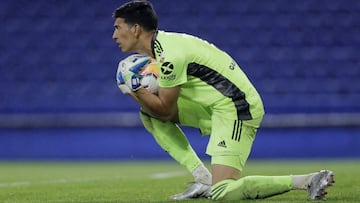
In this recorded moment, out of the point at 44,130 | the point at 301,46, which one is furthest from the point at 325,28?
the point at 44,130

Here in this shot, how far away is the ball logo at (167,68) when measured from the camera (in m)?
5.92

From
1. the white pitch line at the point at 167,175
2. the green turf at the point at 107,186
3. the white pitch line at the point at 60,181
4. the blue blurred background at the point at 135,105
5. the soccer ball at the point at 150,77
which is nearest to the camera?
the soccer ball at the point at 150,77

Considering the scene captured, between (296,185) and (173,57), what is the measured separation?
1156mm

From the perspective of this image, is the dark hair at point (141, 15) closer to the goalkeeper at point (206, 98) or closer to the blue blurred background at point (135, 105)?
the goalkeeper at point (206, 98)

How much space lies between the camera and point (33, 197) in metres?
6.69

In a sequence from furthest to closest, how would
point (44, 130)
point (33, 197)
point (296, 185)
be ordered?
point (44, 130), point (33, 197), point (296, 185)

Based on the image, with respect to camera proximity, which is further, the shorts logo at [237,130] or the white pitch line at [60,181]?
the white pitch line at [60,181]

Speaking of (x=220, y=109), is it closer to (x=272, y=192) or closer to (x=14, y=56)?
(x=272, y=192)

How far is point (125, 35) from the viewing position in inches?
246

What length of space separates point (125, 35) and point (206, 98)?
0.72 m

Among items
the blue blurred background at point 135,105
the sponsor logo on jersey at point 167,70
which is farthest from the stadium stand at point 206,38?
the sponsor logo on jersey at point 167,70

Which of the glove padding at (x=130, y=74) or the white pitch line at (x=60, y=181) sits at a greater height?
the glove padding at (x=130, y=74)

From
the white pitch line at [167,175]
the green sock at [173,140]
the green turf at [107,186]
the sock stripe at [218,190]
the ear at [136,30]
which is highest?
the ear at [136,30]

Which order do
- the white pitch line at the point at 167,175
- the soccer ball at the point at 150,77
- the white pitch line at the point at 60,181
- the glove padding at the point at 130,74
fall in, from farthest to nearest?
the white pitch line at the point at 167,175
the white pitch line at the point at 60,181
the soccer ball at the point at 150,77
the glove padding at the point at 130,74
